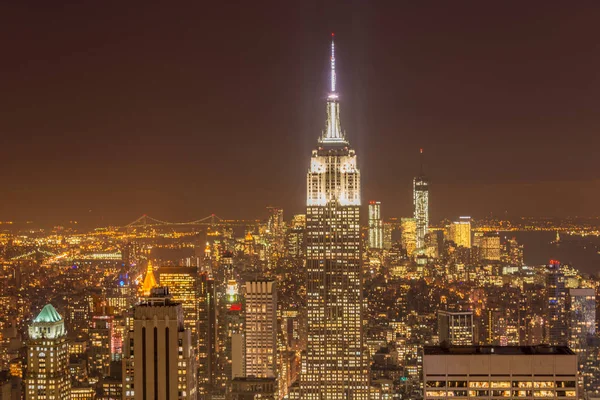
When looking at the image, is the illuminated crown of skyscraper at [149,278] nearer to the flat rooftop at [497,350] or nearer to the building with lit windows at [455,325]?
the building with lit windows at [455,325]

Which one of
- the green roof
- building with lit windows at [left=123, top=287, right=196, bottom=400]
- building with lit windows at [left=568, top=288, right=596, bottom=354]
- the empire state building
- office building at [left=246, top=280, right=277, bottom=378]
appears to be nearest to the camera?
building with lit windows at [left=123, top=287, right=196, bottom=400]

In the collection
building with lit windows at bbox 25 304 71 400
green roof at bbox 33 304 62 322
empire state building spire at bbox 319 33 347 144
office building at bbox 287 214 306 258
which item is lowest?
building with lit windows at bbox 25 304 71 400

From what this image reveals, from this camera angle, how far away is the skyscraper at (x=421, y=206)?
17578 millimetres

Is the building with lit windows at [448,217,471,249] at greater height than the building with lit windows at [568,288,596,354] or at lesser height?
greater

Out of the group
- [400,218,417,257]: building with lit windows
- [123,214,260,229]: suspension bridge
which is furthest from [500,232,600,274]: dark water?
[123,214,260,229]: suspension bridge

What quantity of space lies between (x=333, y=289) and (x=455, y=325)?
329 cm

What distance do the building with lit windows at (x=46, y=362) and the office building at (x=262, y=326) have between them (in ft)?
21.0

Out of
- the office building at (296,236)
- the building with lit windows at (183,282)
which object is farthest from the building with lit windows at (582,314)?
the building with lit windows at (183,282)

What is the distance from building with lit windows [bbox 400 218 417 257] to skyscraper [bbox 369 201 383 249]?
0.50m

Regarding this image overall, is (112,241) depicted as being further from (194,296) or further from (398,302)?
(398,302)

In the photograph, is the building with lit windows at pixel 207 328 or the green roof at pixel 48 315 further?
the building with lit windows at pixel 207 328

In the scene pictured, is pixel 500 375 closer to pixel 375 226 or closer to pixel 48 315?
pixel 48 315

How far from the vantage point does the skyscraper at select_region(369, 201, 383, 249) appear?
20.6 meters

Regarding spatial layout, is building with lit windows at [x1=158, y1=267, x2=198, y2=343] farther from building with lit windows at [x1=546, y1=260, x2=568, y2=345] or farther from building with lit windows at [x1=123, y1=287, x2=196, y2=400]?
building with lit windows at [x1=123, y1=287, x2=196, y2=400]
